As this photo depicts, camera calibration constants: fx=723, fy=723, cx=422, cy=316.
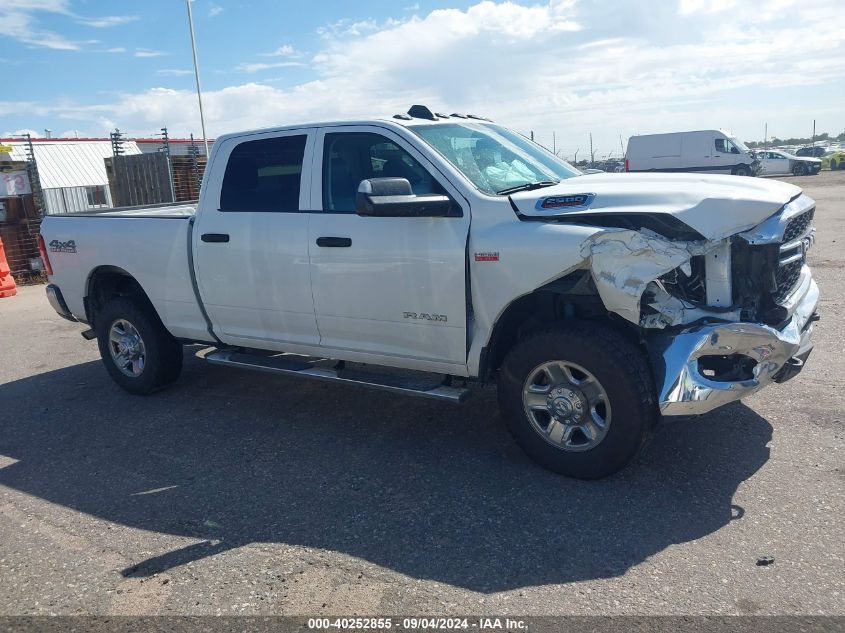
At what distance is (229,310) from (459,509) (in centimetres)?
256

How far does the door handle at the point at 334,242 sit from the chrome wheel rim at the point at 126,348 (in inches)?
92.8

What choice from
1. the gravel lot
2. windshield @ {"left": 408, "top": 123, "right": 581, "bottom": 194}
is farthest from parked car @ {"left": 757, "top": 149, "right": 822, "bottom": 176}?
windshield @ {"left": 408, "top": 123, "right": 581, "bottom": 194}

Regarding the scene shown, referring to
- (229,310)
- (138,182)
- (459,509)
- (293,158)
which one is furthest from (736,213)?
(138,182)

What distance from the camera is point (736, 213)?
12.5ft

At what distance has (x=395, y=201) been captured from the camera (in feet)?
13.9

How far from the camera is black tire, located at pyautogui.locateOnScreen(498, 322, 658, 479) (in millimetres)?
3922

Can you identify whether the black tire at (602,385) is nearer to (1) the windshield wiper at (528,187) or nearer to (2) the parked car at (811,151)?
(1) the windshield wiper at (528,187)

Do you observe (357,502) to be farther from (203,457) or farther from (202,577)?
(203,457)

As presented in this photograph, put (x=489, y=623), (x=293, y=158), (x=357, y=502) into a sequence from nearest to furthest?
(x=489, y=623)
(x=357, y=502)
(x=293, y=158)

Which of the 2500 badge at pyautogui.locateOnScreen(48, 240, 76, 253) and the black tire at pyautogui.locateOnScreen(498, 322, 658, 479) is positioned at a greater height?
the 2500 badge at pyautogui.locateOnScreen(48, 240, 76, 253)

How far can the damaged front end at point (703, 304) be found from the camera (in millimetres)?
3770

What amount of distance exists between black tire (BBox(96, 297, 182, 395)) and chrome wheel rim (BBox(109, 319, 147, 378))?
27mm

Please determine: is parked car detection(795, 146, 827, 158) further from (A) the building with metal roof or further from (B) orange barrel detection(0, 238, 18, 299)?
(B) orange barrel detection(0, 238, 18, 299)

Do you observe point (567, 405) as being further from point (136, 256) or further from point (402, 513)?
point (136, 256)
